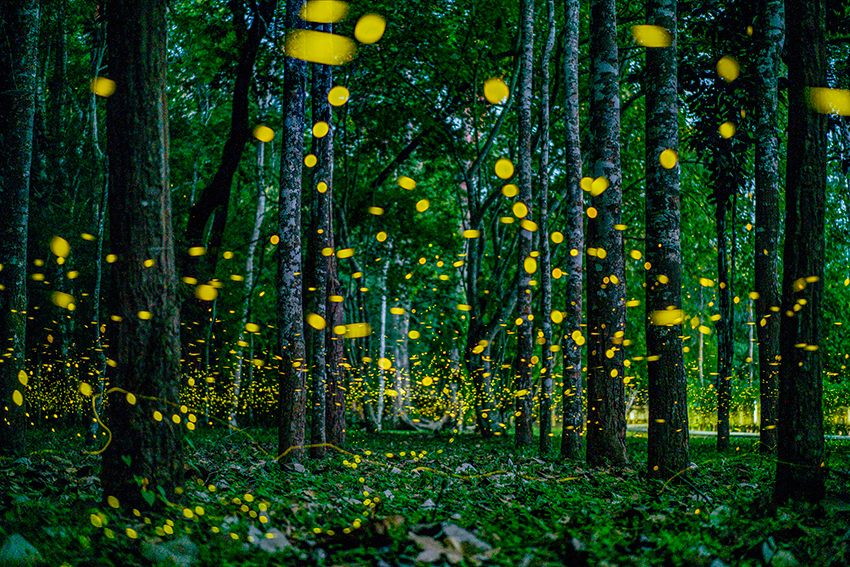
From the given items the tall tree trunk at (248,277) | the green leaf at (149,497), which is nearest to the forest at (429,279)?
the green leaf at (149,497)

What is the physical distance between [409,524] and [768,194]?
777cm

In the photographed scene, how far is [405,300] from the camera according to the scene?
76.4 ft

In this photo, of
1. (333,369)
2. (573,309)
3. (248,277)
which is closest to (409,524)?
(573,309)

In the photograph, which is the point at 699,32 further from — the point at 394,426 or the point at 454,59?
the point at 394,426

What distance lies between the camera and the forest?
398 cm

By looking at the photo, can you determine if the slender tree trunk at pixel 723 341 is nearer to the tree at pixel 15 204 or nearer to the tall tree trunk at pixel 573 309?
the tall tree trunk at pixel 573 309

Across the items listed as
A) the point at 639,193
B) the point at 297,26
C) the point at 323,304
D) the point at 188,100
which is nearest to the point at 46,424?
the point at 188,100

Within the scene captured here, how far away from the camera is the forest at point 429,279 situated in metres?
3.98

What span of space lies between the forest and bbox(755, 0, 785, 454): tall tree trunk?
0.03 meters

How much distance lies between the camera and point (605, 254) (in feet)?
25.7

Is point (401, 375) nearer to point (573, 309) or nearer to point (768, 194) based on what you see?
point (573, 309)

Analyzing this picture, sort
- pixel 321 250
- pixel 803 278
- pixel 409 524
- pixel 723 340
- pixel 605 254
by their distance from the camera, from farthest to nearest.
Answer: pixel 723 340 → pixel 321 250 → pixel 605 254 → pixel 803 278 → pixel 409 524

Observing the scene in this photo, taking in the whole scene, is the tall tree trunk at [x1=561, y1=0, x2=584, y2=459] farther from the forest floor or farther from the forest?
the forest floor

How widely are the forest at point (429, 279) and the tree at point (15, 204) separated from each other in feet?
0.11
